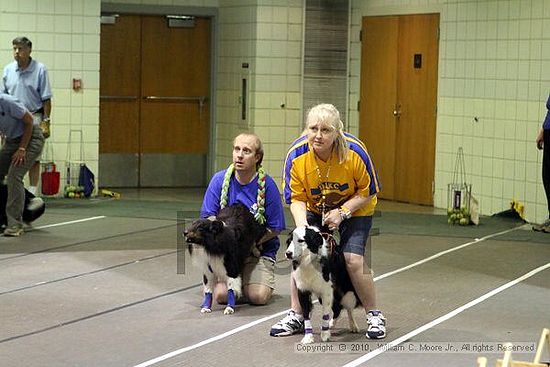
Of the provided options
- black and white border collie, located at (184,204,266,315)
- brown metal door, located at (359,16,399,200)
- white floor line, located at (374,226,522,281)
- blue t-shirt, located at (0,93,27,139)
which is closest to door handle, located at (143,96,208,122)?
brown metal door, located at (359,16,399,200)

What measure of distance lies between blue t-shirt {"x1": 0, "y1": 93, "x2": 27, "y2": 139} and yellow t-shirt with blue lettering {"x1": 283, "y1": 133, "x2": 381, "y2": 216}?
13.5 feet

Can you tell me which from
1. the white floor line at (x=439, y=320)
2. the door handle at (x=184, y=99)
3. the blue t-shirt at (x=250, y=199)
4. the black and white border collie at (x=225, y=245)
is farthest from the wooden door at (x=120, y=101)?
the black and white border collie at (x=225, y=245)

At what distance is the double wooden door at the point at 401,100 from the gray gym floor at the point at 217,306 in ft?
5.49

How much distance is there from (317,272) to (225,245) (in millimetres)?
871

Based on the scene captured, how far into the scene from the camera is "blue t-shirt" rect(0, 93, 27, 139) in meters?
9.54

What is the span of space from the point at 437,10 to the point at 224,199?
599 cm

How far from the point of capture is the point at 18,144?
9797 mm

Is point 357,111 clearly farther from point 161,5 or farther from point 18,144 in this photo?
point 18,144

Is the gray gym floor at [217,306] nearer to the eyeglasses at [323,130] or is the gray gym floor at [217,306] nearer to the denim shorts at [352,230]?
the denim shorts at [352,230]

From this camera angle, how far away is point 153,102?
1389 centimetres

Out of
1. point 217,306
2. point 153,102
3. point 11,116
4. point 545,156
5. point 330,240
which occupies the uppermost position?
point 153,102

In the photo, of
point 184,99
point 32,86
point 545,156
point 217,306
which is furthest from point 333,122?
point 184,99

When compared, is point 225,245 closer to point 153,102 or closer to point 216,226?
point 216,226

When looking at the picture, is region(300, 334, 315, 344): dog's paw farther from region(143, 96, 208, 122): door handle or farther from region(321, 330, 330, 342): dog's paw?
region(143, 96, 208, 122): door handle
